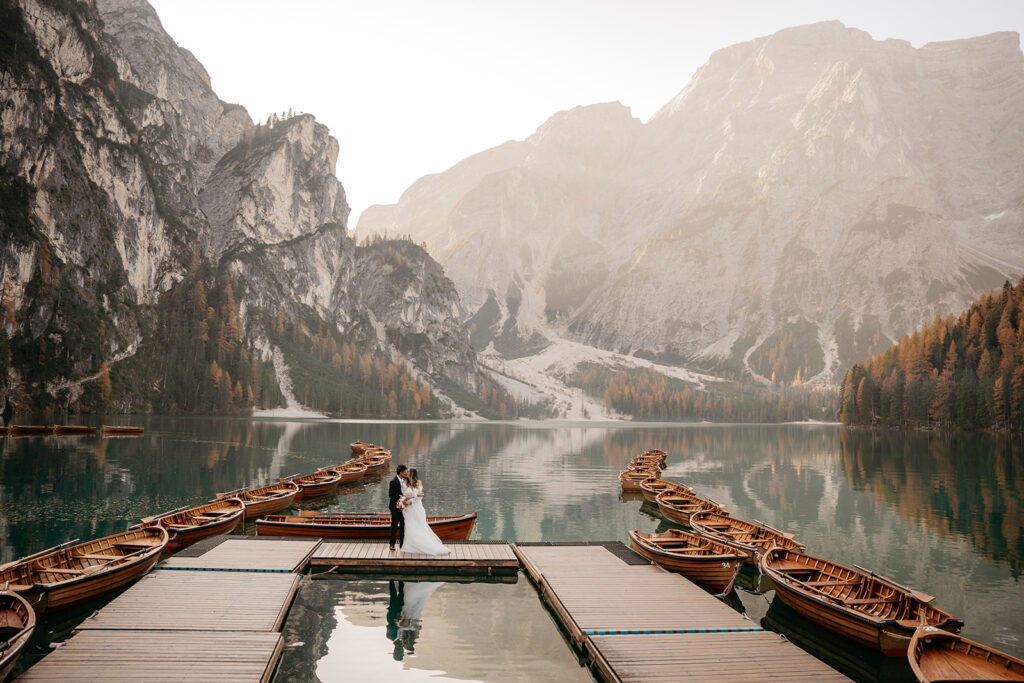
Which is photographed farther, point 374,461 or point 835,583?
point 374,461

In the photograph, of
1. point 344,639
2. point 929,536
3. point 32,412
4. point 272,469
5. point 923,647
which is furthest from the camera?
point 32,412

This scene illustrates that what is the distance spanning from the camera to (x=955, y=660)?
54.3 ft

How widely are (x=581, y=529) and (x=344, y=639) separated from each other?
27130 mm

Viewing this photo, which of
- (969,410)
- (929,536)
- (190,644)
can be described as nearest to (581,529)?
(929,536)

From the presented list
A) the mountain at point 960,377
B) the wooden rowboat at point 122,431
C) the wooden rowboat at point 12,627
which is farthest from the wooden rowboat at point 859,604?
the mountain at point 960,377

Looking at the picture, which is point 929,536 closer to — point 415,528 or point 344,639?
point 415,528

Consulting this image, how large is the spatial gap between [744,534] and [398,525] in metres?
17.5

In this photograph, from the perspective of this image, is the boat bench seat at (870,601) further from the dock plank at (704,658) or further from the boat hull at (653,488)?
the boat hull at (653,488)

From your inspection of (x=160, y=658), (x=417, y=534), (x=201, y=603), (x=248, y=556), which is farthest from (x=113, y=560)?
(x=417, y=534)

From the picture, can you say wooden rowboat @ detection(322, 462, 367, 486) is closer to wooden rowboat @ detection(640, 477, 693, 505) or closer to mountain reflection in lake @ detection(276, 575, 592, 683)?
wooden rowboat @ detection(640, 477, 693, 505)

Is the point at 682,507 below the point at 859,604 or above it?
below

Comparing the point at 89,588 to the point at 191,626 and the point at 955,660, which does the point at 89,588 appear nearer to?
the point at 191,626

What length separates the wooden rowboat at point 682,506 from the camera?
1711 inches

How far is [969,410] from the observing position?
148250 mm
